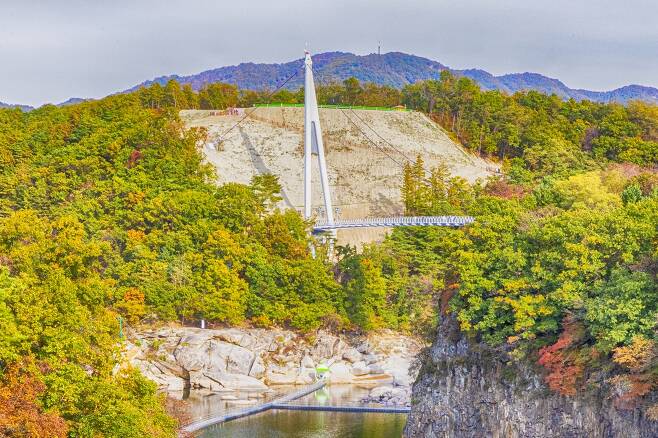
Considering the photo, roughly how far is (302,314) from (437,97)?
27.6 metres

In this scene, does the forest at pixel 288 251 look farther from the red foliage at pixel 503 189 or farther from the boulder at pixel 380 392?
the boulder at pixel 380 392

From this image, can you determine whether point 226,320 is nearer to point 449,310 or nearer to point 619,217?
point 449,310

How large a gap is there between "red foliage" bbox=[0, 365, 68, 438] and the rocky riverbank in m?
17.4

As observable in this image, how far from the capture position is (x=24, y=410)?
60.5 feet

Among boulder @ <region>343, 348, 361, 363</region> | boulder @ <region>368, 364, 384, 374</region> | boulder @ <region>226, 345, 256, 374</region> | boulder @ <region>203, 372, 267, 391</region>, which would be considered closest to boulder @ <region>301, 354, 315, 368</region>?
boulder @ <region>343, 348, 361, 363</region>

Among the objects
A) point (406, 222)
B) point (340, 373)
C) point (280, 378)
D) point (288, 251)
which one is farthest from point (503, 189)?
point (280, 378)

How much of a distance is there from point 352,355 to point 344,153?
2240 centimetres

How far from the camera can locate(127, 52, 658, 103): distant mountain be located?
14039 cm

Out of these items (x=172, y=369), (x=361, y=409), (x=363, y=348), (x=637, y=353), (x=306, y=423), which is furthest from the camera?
(x=363, y=348)

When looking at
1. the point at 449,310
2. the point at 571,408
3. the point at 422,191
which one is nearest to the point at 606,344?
the point at 571,408

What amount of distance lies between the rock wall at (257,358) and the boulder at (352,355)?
44 millimetres

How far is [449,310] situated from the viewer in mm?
24953

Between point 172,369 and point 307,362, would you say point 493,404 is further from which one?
point 172,369

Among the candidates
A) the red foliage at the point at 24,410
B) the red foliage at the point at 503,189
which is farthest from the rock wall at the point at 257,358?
the red foliage at the point at 24,410
